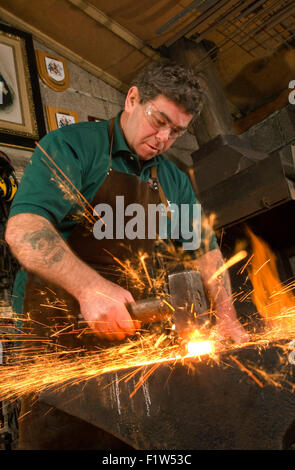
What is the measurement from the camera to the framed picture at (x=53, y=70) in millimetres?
3068

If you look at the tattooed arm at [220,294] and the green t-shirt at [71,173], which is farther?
the tattooed arm at [220,294]

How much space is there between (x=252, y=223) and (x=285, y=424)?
2.27 m

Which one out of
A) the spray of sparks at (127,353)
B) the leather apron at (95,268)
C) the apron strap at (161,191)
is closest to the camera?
the spray of sparks at (127,353)

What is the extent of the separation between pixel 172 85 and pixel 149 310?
1199 mm

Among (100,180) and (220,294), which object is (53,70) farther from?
(220,294)

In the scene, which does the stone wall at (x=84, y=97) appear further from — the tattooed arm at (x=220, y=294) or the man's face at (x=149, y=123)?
the tattooed arm at (x=220, y=294)

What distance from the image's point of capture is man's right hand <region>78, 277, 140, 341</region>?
1.15 meters

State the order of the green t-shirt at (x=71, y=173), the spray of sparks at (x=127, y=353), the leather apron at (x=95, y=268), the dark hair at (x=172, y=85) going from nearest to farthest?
the spray of sparks at (x=127, y=353), the green t-shirt at (x=71, y=173), the leather apron at (x=95, y=268), the dark hair at (x=172, y=85)

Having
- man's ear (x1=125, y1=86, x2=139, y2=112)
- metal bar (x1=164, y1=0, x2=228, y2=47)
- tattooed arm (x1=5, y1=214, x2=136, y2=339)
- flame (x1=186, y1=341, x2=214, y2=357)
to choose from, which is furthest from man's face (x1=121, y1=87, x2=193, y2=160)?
metal bar (x1=164, y1=0, x2=228, y2=47)

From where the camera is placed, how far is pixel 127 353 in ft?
5.35

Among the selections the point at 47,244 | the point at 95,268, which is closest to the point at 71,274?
the point at 47,244

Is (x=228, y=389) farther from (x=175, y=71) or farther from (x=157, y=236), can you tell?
(x=175, y=71)

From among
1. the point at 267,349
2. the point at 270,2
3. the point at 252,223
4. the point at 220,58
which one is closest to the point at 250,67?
the point at 220,58

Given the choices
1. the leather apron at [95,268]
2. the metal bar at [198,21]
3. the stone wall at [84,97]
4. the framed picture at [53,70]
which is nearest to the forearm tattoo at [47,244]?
the leather apron at [95,268]
